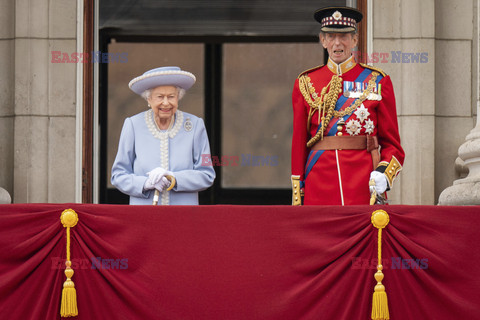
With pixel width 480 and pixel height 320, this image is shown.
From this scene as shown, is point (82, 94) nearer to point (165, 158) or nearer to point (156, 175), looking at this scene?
point (165, 158)

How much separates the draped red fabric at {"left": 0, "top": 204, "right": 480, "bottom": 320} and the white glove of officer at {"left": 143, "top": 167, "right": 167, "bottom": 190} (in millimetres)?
542

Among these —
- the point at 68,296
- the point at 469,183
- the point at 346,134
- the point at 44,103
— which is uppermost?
the point at 44,103

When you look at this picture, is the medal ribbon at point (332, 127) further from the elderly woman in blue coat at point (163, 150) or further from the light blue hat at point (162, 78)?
the light blue hat at point (162, 78)

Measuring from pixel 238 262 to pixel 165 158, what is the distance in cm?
111

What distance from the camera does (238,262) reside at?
555 cm

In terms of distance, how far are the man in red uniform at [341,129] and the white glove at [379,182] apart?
0.17 ft

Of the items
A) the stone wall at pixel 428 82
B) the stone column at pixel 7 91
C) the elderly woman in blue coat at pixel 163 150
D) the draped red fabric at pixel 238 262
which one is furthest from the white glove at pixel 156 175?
the stone wall at pixel 428 82

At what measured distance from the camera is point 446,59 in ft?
28.9

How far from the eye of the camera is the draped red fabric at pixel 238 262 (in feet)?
18.0

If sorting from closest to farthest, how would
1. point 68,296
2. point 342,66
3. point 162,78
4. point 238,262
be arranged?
point 68,296 → point 238,262 → point 162,78 → point 342,66

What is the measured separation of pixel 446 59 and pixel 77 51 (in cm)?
340

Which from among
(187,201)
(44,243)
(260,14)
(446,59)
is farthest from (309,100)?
(260,14)

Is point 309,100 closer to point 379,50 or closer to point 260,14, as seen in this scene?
point 379,50

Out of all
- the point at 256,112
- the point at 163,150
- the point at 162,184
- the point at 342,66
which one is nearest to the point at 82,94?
the point at 163,150
